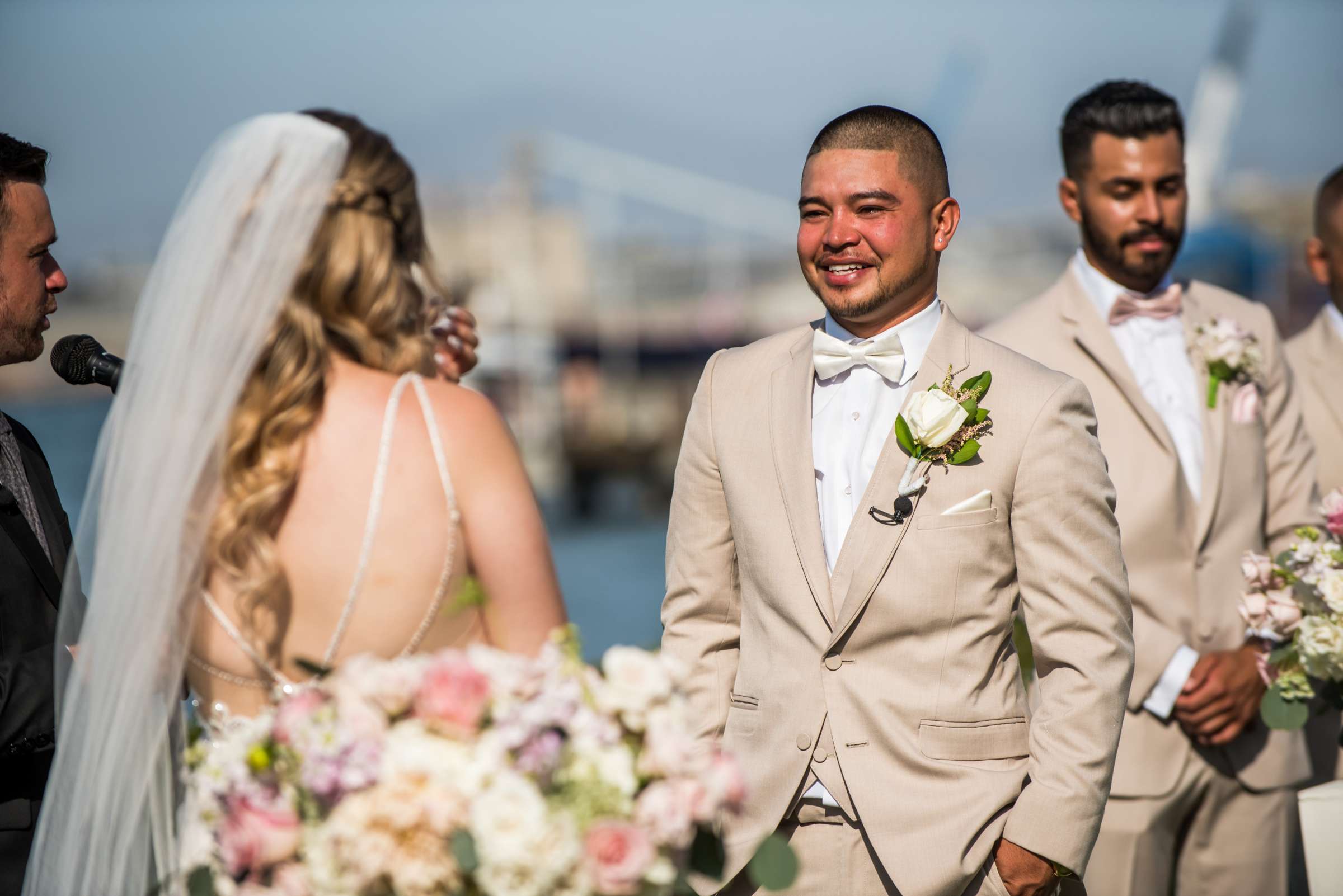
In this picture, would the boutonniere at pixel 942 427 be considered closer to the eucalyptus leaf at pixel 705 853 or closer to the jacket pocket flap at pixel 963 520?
the jacket pocket flap at pixel 963 520

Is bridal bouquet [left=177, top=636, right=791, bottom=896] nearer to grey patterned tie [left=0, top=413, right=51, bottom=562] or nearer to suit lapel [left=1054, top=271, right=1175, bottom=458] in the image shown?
grey patterned tie [left=0, top=413, right=51, bottom=562]

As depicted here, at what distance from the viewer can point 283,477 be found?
7.77ft

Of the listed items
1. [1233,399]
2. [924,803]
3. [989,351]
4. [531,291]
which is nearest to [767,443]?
[989,351]

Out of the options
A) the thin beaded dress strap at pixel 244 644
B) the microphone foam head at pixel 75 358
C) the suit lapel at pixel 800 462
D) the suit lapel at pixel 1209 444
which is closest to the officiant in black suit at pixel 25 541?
the microphone foam head at pixel 75 358

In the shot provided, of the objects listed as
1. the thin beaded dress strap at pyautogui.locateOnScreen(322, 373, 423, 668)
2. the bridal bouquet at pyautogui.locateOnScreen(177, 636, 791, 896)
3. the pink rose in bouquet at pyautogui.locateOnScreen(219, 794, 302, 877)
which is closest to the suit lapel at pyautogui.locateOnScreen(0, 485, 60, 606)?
the thin beaded dress strap at pyautogui.locateOnScreen(322, 373, 423, 668)

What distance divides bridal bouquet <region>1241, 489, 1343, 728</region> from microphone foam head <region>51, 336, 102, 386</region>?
294cm

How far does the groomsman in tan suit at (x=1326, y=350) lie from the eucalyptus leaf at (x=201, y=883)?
3.75m

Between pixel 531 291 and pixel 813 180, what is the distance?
2494 inches

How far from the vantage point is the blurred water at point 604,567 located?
18.5 meters

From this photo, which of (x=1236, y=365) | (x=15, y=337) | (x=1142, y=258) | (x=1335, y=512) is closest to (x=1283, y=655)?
(x=1335, y=512)

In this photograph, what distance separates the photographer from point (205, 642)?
98.0 inches

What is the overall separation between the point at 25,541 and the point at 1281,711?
124 inches

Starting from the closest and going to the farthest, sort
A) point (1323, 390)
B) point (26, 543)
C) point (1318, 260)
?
point (26, 543)
point (1323, 390)
point (1318, 260)

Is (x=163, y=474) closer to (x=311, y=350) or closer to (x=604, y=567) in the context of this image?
(x=311, y=350)
